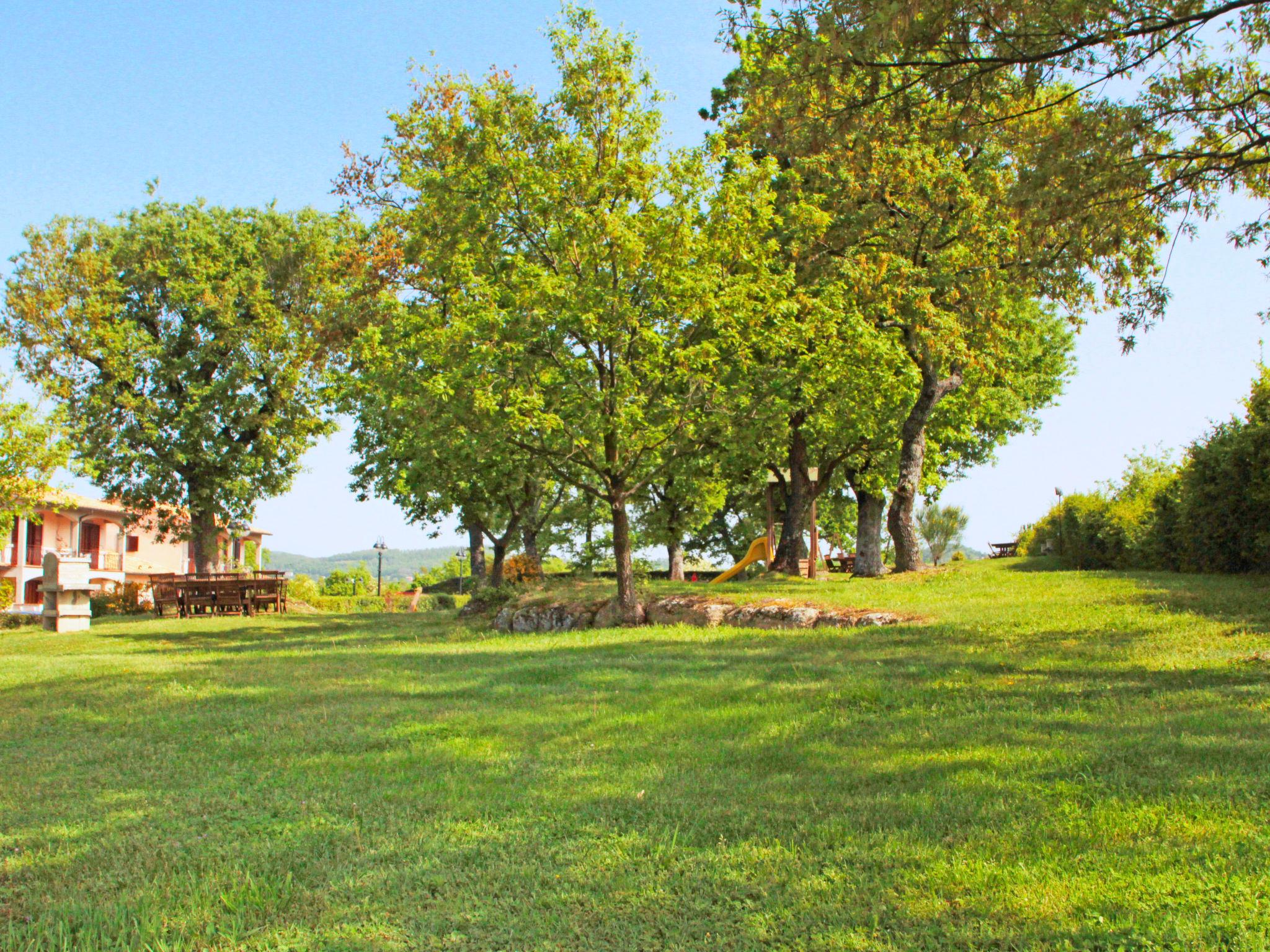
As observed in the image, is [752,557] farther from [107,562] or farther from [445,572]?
[107,562]

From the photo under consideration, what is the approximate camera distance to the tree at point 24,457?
81.6 ft

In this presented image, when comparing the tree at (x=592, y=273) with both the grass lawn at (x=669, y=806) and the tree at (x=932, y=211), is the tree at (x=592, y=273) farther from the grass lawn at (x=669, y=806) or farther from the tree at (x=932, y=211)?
the grass lawn at (x=669, y=806)

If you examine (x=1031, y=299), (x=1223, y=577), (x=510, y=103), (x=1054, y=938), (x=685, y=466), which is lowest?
(x=1054, y=938)

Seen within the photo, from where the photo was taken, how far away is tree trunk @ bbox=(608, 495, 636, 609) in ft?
54.2

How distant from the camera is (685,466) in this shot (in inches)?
698

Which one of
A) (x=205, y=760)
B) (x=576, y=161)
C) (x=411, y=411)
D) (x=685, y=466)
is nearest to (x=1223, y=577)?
(x=685, y=466)

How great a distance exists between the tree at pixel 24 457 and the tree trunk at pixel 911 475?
22368 mm

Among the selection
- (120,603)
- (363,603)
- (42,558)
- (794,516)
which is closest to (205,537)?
(120,603)

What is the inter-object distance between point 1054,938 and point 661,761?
2914mm

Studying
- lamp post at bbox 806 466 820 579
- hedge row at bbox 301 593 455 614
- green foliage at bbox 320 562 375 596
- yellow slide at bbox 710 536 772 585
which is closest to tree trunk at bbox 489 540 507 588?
hedge row at bbox 301 593 455 614

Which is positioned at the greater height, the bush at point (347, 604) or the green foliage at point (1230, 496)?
the green foliage at point (1230, 496)

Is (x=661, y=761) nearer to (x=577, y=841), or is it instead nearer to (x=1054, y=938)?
(x=577, y=841)

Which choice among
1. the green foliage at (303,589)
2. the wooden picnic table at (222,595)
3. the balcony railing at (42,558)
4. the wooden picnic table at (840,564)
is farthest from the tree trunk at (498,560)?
the balcony railing at (42,558)

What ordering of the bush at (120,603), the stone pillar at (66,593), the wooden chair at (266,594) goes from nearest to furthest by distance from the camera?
the stone pillar at (66,593)
the wooden chair at (266,594)
the bush at (120,603)
